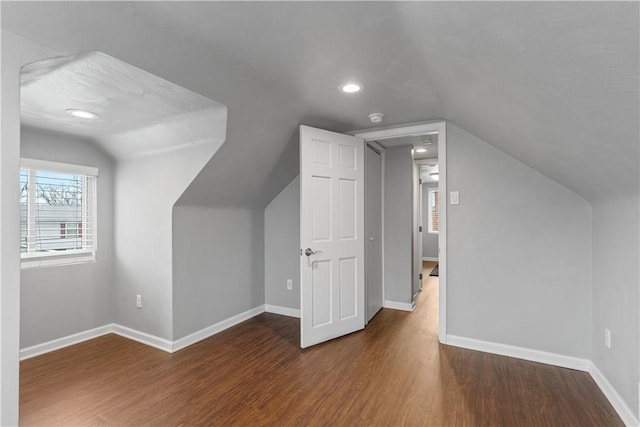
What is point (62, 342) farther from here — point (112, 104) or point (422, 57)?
point (422, 57)

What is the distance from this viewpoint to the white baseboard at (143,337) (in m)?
2.84

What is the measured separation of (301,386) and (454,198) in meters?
2.09

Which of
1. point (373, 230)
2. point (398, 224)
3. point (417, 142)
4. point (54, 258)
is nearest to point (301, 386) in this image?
point (373, 230)

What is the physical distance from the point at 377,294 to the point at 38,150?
3.84 m

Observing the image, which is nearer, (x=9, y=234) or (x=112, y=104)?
(x=9, y=234)

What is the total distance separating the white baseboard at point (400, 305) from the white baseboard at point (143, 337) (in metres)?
2.57

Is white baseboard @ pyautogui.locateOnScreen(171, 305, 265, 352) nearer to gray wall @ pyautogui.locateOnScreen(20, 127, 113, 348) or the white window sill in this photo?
gray wall @ pyautogui.locateOnScreen(20, 127, 113, 348)

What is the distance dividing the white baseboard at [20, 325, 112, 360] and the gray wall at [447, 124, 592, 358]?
356 cm

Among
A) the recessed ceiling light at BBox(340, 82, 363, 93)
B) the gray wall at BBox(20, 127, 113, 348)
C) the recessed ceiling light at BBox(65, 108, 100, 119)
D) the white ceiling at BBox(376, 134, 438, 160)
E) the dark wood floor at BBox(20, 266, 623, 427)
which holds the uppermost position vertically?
the white ceiling at BBox(376, 134, 438, 160)

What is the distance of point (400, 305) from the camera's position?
3928 millimetres

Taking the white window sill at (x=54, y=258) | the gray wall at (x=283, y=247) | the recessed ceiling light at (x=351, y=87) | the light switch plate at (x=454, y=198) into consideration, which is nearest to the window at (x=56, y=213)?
the white window sill at (x=54, y=258)

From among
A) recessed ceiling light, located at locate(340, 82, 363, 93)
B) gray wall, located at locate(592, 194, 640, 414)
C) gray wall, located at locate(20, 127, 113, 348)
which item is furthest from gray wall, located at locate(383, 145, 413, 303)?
gray wall, located at locate(20, 127, 113, 348)

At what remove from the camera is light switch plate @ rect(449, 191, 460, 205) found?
2.87 metres

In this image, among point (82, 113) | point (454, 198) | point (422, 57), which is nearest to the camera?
point (422, 57)
